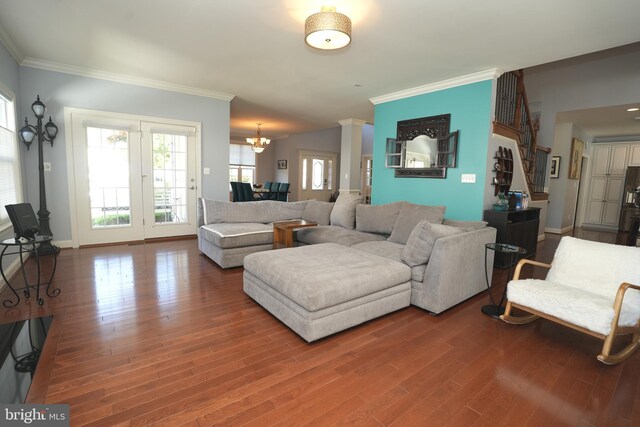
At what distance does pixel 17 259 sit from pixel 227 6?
387 centimetres

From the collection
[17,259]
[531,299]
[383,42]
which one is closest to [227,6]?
[383,42]

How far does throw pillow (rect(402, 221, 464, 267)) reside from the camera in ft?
9.07

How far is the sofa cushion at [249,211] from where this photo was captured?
4.56m

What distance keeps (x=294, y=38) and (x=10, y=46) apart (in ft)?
11.2

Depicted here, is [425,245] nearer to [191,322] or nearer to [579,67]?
[191,322]

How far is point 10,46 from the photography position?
12.1ft

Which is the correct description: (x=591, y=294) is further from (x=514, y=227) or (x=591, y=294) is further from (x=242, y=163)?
(x=242, y=163)

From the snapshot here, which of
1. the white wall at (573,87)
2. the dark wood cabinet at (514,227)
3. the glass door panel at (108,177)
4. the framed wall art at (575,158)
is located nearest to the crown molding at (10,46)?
the glass door panel at (108,177)

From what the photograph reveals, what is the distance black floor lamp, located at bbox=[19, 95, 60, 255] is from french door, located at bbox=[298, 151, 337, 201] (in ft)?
23.0

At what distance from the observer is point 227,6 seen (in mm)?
2723

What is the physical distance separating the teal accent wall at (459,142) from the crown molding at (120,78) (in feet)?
10.5

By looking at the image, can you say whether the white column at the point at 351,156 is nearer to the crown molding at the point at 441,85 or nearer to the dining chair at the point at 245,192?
the crown molding at the point at 441,85

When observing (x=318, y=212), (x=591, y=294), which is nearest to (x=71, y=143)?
(x=318, y=212)

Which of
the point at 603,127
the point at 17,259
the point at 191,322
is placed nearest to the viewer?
the point at 191,322
